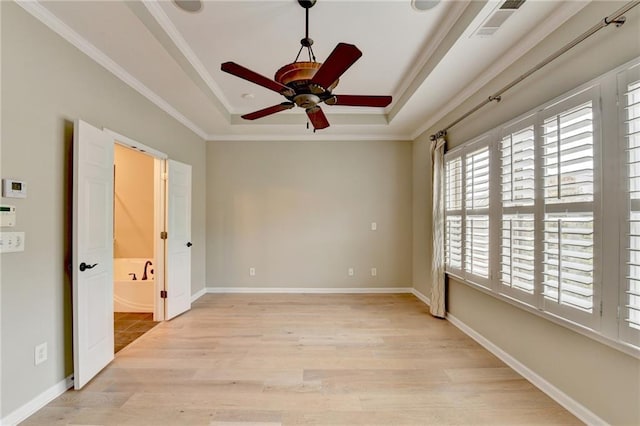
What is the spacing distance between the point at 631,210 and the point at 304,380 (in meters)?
2.48

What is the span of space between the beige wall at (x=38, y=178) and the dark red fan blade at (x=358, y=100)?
80.5 inches

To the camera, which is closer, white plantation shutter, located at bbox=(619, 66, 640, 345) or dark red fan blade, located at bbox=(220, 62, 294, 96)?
white plantation shutter, located at bbox=(619, 66, 640, 345)

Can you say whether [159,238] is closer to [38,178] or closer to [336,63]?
[38,178]

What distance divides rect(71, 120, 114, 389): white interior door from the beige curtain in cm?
368

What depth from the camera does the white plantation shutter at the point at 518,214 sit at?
2.30m

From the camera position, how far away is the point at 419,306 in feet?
14.2

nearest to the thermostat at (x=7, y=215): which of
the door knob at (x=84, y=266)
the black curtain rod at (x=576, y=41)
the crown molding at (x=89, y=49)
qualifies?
the door knob at (x=84, y=266)

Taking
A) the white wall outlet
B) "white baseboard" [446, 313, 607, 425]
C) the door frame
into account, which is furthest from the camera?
the door frame

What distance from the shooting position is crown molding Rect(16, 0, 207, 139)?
1964mm

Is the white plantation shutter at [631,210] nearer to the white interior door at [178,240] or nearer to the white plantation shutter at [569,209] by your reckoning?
the white plantation shutter at [569,209]

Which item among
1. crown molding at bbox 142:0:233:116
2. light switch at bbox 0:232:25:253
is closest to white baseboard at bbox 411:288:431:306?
crown molding at bbox 142:0:233:116

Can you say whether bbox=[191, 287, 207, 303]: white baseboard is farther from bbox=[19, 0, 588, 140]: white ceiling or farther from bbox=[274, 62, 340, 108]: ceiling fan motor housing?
bbox=[274, 62, 340, 108]: ceiling fan motor housing

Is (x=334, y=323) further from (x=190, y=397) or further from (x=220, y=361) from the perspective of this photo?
(x=190, y=397)

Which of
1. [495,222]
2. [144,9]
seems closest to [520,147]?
[495,222]
